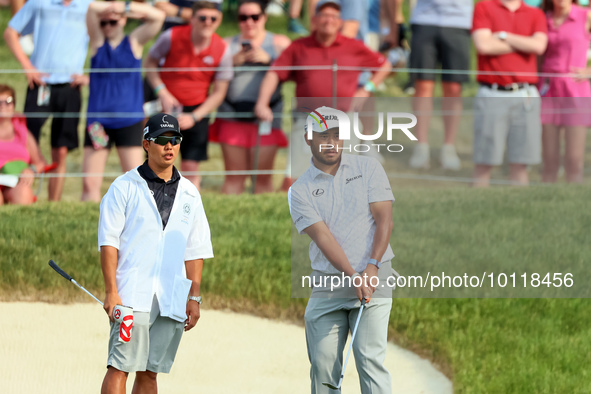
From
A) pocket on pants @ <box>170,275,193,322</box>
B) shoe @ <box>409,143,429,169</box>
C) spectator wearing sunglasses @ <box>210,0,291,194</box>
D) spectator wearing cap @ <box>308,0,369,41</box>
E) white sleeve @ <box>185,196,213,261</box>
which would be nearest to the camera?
pocket on pants @ <box>170,275,193,322</box>

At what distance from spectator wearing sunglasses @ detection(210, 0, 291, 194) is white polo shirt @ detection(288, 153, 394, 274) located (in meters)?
4.31

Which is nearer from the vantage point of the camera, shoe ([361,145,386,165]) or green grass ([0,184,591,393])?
green grass ([0,184,591,393])

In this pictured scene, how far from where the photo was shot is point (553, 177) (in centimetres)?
962

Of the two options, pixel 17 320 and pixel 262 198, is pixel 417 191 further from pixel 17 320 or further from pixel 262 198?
pixel 17 320

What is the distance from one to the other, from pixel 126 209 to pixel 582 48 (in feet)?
20.1

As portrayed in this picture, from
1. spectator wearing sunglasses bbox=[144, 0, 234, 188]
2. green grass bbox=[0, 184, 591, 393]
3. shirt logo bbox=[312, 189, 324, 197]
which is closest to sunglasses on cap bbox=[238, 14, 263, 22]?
spectator wearing sunglasses bbox=[144, 0, 234, 188]

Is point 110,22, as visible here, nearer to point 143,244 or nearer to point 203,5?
point 203,5

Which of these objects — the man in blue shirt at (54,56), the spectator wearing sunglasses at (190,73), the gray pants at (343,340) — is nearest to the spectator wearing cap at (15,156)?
the man in blue shirt at (54,56)

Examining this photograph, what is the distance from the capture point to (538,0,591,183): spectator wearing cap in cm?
973

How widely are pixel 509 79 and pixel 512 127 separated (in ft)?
1.46

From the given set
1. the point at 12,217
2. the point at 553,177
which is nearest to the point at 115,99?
the point at 12,217

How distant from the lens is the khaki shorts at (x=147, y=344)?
4.98 m

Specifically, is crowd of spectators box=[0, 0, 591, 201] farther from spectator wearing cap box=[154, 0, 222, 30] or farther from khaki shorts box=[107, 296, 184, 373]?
khaki shorts box=[107, 296, 184, 373]

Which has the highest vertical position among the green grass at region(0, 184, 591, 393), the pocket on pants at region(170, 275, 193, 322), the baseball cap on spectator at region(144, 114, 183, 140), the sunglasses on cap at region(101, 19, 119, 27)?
the sunglasses on cap at region(101, 19, 119, 27)
